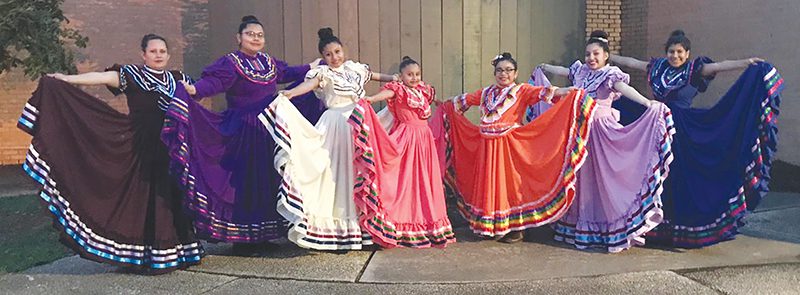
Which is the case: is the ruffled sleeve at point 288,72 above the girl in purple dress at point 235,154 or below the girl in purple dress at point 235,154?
above

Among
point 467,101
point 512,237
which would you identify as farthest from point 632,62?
point 512,237

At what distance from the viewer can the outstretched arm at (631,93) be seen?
4.72 metres

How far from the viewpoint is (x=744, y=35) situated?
817 cm

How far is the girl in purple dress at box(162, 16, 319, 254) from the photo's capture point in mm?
4355

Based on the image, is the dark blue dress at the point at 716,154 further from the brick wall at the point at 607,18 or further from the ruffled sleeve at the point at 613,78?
the brick wall at the point at 607,18

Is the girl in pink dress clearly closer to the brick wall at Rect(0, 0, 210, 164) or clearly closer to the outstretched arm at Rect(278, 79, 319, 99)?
the outstretched arm at Rect(278, 79, 319, 99)

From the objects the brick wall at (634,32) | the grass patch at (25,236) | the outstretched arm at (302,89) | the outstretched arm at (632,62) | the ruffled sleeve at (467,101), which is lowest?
the grass patch at (25,236)

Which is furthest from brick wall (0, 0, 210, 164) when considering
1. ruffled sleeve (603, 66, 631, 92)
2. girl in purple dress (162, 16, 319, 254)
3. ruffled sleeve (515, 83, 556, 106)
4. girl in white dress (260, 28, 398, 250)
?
ruffled sleeve (603, 66, 631, 92)

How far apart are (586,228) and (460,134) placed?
3.96ft

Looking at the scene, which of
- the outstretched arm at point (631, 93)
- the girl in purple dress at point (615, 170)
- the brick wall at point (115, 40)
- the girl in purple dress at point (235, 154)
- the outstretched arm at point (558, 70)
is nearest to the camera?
the girl in purple dress at point (235, 154)

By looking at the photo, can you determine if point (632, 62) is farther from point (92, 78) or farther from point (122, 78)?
point (92, 78)

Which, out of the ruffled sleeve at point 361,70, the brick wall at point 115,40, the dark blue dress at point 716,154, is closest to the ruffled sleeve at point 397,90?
the ruffled sleeve at point 361,70

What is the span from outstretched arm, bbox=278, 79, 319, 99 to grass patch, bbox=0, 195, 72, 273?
5.53 ft

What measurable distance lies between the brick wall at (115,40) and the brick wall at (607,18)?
5.39 m
